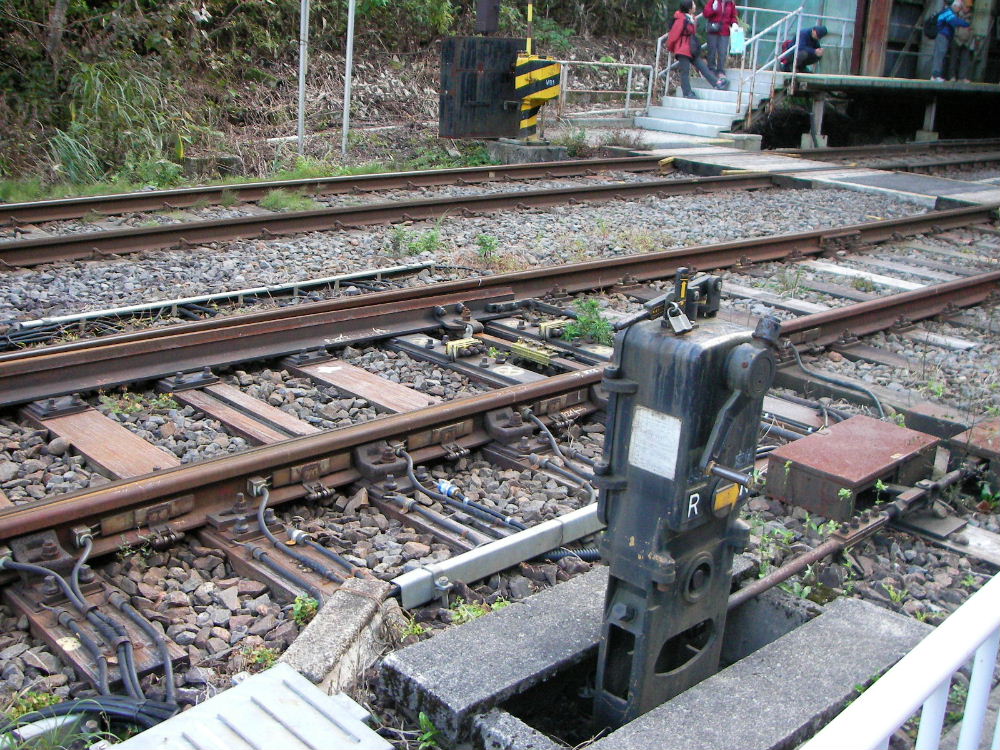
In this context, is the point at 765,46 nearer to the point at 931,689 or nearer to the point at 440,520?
the point at 440,520

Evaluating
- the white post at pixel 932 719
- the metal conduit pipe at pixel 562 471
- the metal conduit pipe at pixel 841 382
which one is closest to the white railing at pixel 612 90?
the metal conduit pipe at pixel 841 382


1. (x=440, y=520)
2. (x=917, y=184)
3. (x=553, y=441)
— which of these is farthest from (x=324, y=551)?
(x=917, y=184)

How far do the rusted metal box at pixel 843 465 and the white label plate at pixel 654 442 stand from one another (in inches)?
73.1

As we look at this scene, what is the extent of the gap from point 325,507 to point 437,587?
0.89 m

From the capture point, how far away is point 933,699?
1847 millimetres

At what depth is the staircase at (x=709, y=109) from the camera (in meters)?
19.8

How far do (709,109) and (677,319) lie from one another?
61.4 feet

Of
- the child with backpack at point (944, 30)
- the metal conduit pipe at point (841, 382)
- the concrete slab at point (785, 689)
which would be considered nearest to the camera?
the concrete slab at point (785, 689)

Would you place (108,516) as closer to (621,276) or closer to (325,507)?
(325,507)

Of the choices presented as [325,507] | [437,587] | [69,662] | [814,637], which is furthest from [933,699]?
[325,507]

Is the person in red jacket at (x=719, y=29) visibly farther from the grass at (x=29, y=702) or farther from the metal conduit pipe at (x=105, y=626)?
the grass at (x=29, y=702)

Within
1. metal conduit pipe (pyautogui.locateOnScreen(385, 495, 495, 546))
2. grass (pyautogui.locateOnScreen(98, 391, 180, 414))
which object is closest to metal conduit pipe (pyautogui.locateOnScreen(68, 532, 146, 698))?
metal conduit pipe (pyautogui.locateOnScreen(385, 495, 495, 546))

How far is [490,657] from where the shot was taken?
2941 mm

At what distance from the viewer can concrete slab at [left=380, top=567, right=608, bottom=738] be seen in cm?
276
